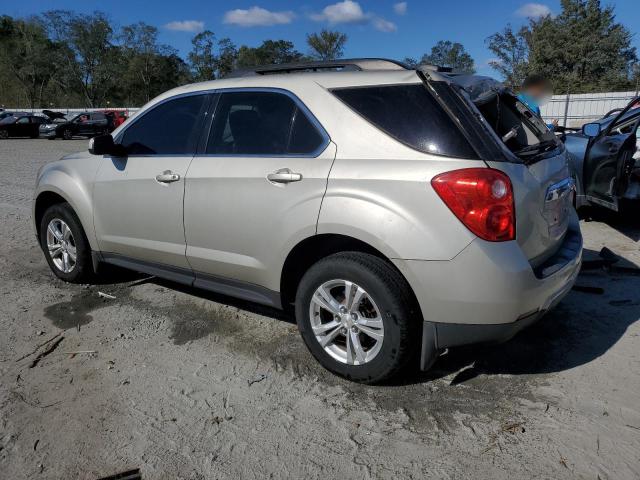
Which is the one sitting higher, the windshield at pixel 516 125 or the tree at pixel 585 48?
the tree at pixel 585 48

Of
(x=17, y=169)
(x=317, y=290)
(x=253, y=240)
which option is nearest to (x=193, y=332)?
(x=253, y=240)

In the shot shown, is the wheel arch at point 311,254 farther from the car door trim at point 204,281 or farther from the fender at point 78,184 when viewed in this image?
the fender at point 78,184

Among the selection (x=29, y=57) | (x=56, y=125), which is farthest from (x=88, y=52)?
(x=56, y=125)

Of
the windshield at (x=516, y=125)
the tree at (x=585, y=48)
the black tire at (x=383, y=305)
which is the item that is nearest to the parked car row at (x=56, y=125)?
the windshield at (x=516, y=125)

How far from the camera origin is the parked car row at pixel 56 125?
28156mm

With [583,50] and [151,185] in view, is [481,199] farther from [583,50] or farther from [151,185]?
[583,50]

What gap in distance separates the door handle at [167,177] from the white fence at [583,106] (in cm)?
2175

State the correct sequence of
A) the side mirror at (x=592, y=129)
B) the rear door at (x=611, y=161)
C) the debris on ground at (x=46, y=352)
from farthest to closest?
the side mirror at (x=592, y=129)
the rear door at (x=611, y=161)
the debris on ground at (x=46, y=352)

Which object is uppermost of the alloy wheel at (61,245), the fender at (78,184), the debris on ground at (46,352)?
the fender at (78,184)

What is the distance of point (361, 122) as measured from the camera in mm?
2967

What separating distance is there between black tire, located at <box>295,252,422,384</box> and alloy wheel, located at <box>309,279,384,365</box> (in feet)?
0.11

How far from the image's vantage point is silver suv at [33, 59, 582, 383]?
262cm

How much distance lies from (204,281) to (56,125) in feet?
93.2

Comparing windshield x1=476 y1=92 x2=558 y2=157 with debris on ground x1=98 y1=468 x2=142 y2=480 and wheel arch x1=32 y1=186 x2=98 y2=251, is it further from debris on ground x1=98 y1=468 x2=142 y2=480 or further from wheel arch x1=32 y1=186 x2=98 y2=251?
wheel arch x1=32 y1=186 x2=98 y2=251
